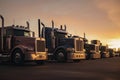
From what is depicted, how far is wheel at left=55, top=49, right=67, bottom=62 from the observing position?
2371cm

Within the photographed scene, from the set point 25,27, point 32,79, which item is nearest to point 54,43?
point 25,27

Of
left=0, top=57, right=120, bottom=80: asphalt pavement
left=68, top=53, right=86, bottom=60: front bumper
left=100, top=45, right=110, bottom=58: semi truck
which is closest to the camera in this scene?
left=0, top=57, right=120, bottom=80: asphalt pavement

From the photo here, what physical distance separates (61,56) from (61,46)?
2.94 feet

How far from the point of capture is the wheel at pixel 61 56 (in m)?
23.7

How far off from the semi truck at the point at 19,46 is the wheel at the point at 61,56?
10.8ft

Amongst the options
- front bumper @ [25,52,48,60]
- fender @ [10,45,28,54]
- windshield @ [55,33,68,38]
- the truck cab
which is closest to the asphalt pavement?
front bumper @ [25,52,48,60]

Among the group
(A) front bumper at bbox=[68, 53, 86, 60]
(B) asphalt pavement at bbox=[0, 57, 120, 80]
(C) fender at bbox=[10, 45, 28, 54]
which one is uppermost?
(C) fender at bbox=[10, 45, 28, 54]

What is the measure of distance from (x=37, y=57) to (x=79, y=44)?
7.29 meters

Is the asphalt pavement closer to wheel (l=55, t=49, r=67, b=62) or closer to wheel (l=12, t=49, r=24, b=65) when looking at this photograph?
wheel (l=12, t=49, r=24, b=65)

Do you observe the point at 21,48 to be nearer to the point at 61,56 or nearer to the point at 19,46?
the point at 19,46

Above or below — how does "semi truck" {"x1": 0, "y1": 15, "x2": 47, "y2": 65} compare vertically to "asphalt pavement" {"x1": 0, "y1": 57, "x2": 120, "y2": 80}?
above

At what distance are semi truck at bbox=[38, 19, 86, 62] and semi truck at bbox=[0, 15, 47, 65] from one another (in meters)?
3.44

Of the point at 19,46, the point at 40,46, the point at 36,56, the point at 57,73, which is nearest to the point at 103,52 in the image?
the point at 40,46

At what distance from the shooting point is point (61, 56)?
23.8 metres
